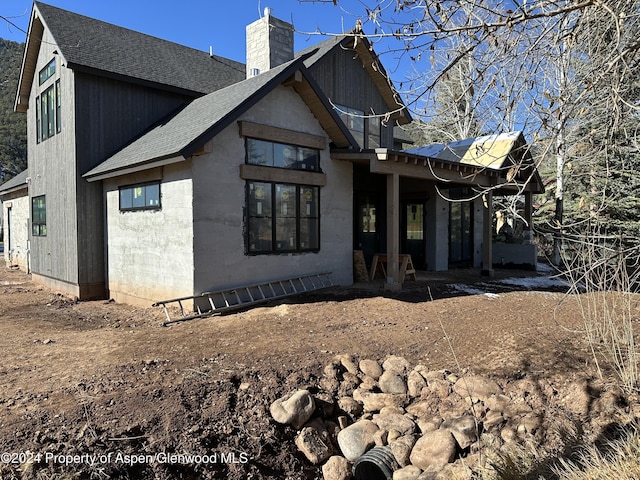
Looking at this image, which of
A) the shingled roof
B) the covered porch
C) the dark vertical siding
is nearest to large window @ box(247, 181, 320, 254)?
the covered porch

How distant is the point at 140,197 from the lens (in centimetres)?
939

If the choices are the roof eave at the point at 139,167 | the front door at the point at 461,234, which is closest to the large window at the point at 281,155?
the roof eave at the point at 139,167

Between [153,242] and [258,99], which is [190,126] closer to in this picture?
[258,99]

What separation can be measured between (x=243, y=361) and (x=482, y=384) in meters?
2.95

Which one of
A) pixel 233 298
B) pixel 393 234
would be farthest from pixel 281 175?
pixel 393 234

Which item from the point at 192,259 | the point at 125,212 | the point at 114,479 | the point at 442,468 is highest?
the point at 125,212

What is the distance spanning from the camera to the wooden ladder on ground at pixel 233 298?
26.1 ft

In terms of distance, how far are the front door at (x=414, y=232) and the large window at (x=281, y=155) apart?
18.0 feet

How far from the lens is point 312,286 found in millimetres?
10008

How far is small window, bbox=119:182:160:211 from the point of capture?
8961 mm

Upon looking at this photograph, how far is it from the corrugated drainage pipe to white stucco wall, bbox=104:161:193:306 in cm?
487

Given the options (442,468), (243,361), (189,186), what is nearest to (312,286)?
(189,186)

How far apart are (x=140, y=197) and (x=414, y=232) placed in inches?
347

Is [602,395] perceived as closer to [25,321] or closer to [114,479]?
[114,479]
